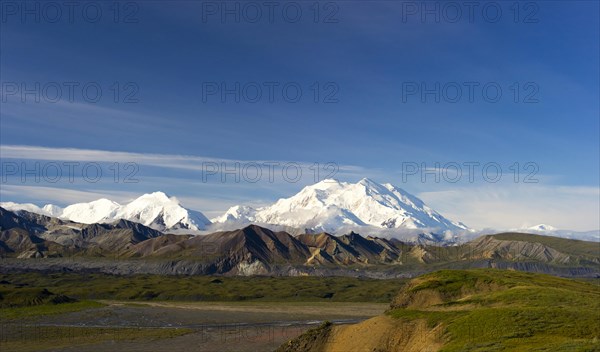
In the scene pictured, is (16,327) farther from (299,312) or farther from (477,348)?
(477,348)

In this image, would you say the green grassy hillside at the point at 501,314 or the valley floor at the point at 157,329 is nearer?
the green grassy hillside at the point at 501,314

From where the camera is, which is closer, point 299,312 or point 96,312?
point 96,312

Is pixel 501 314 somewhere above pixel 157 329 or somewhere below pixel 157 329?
above

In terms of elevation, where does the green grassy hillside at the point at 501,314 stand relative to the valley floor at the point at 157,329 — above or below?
above

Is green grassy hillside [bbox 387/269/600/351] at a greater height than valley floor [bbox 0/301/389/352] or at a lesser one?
greater

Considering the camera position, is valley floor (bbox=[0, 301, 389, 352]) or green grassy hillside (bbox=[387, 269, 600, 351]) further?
valley floor (bbox=[0, 301, 389, 352])

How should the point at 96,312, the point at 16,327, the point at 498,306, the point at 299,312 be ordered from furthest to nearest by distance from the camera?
1. the point at 299,312
2. the point at 96,312
3. the point at 16,327
4. the point at 498,306

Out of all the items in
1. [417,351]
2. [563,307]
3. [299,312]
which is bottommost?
[299,312]

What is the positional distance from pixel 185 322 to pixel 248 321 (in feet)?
60.5

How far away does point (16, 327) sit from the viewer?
13800cm

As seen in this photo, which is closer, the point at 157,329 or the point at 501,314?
the point at 501,314

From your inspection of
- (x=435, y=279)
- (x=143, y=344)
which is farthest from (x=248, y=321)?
(x=435, y=279)

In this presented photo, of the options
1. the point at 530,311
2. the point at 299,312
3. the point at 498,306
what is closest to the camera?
the point at 530,311

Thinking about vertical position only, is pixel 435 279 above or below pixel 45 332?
above
